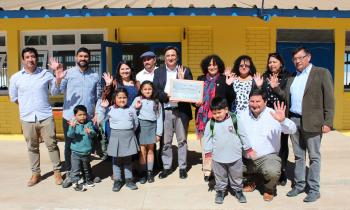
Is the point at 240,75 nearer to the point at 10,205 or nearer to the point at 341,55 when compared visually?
the point at 10,205

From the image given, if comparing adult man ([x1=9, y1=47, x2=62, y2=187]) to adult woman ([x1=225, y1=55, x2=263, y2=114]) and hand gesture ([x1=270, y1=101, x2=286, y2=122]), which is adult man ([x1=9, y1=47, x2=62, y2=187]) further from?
hand gesture ([x1=270, y1=101, x2=286, y2=122])

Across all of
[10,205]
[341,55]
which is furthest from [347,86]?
[10,205]

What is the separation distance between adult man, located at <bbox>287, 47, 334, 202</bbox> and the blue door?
14.8 ft

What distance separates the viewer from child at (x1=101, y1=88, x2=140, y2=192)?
5414 mm

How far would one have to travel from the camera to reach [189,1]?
312 inches

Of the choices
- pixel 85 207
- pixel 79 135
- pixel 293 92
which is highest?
pixel 293 92

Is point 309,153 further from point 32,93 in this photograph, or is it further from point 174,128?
point 32,93

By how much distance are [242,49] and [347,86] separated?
2636mm

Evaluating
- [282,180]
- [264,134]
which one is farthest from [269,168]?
[282,180]

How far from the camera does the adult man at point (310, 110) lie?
4.81m

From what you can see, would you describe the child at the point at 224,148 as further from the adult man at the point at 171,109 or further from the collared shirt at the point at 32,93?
the collared shirt at the point at 32,93

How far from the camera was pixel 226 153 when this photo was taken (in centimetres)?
495

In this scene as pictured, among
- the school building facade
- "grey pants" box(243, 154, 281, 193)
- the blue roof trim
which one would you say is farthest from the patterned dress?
the school building facade

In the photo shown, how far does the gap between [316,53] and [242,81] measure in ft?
15.4
